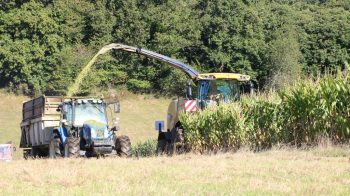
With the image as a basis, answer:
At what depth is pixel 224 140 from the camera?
56.4ft

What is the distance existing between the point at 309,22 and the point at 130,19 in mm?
19470

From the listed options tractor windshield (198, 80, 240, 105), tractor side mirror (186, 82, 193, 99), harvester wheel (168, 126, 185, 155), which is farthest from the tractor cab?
tractor windshield (198, 80, 240, 105)

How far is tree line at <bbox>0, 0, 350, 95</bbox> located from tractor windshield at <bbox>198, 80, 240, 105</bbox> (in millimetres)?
32208

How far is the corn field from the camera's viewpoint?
13.5 m

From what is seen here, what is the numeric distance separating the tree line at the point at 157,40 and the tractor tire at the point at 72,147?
33.4 metres

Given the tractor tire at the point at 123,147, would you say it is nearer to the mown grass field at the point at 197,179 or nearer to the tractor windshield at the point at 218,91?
the tractor windshield at the point at 218,91

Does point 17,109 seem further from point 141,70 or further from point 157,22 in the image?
point 157,22

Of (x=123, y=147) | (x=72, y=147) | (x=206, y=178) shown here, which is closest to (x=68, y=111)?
(x=72, y=147)

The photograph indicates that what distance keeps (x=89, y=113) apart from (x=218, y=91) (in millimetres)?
4365

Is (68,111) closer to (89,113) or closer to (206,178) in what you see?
(89,113)

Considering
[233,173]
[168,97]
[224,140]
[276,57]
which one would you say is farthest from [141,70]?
[233,173]

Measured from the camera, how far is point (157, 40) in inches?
2200

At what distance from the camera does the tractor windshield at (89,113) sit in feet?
58.9

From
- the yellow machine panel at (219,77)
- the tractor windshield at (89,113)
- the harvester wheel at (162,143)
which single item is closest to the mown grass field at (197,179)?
the tractor windshield at (89,113)
